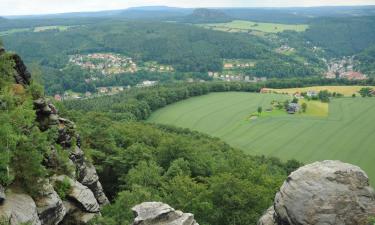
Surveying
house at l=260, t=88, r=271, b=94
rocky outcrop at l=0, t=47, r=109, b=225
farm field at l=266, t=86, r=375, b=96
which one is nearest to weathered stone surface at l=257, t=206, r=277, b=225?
rocky outcrop at l=0, t=47, r=109, b=225

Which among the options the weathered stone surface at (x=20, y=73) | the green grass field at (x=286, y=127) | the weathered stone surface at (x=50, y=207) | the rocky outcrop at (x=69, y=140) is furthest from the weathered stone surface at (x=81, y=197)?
the green grass field at (x=286, y=127)

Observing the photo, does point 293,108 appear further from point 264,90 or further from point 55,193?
point 55,193

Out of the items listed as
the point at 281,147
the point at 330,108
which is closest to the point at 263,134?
the point at 281,147

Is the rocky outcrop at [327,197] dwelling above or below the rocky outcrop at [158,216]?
above

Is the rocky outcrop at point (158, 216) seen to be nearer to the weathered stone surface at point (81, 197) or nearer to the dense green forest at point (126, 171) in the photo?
the dense green forest at point (126, 171)

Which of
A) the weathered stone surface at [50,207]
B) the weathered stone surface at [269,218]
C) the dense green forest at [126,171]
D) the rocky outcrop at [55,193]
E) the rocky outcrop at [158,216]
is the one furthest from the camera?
the weathered stone surface at [269,218]

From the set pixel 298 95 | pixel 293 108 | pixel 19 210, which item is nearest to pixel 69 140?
pixel 19 210

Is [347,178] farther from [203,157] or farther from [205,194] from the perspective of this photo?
[203,157]

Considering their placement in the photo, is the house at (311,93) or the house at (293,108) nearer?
the house at (293,108)
